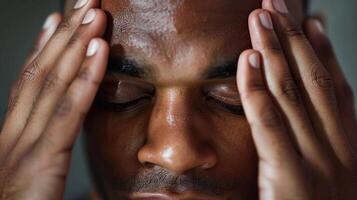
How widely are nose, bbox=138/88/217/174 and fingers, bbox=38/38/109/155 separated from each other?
122mm

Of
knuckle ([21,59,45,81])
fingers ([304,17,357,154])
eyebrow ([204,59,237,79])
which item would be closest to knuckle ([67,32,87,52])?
knuckle ([21,59,45,81])

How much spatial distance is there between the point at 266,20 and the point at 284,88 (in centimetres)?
13

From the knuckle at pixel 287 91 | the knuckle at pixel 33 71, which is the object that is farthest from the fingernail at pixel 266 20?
the knuckle at pixel 33 71

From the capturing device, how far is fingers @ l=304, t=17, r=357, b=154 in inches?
51.8

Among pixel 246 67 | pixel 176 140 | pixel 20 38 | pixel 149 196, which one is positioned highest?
pixel 246 67

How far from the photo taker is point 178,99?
3.49ft

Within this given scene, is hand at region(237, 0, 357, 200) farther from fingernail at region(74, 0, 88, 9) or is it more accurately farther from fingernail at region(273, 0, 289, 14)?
fingernail at region(74, 0, 88, 9)

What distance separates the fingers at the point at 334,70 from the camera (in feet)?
4.31

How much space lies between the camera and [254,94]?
1041 millimetres

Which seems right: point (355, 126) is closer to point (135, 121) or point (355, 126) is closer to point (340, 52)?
point (135, 121)

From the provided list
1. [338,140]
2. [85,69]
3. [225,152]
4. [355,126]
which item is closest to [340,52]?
[355,126]

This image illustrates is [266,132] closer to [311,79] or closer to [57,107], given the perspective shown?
[311,79]

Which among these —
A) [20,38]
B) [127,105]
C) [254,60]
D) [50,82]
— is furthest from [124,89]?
[20,38]

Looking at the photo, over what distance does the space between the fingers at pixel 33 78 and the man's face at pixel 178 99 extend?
3.7 inches
